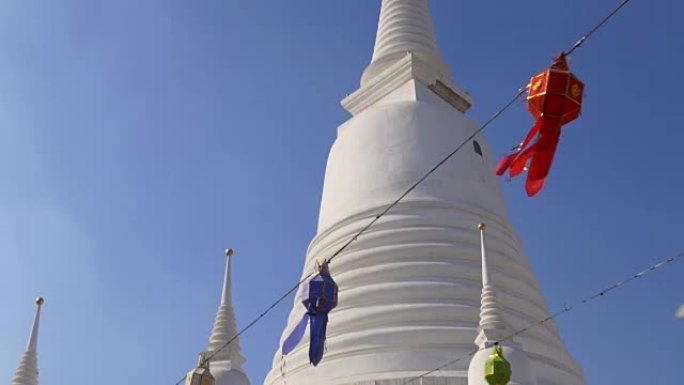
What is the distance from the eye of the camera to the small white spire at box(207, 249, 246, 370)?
50.2 feet

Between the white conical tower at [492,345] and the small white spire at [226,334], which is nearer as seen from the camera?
the white conical tower at [492,345]

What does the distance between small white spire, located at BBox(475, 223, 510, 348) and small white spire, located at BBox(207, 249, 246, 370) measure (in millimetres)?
4246

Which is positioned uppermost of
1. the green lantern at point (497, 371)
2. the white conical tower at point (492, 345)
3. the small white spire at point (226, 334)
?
the small white spire at point (226, 334)

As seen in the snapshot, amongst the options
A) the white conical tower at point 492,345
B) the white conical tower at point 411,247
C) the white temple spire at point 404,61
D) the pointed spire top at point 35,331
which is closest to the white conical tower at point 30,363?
the pointed spire top at point 35,331

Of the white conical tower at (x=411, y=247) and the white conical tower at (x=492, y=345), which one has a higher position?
the white conical tower at (x=411, y=247)

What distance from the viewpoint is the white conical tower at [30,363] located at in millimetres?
15172

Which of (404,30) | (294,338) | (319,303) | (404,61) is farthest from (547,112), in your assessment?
(404,30)

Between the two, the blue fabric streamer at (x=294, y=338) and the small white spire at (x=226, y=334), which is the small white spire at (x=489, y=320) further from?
the small white spire at (x=226, y=334)

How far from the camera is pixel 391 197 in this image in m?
18.6

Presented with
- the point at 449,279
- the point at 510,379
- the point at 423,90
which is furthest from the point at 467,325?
the point at 423,90

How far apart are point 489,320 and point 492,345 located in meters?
0.60

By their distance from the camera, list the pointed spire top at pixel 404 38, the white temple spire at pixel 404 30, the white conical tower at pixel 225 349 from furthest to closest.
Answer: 1. the white temple spire at pixel 404 30
2. the pointed spire top at pixel 404 38
3. the white conical tower at pixel 225 349

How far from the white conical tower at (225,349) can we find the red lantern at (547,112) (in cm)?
765

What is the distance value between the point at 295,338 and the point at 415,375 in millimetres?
2232
